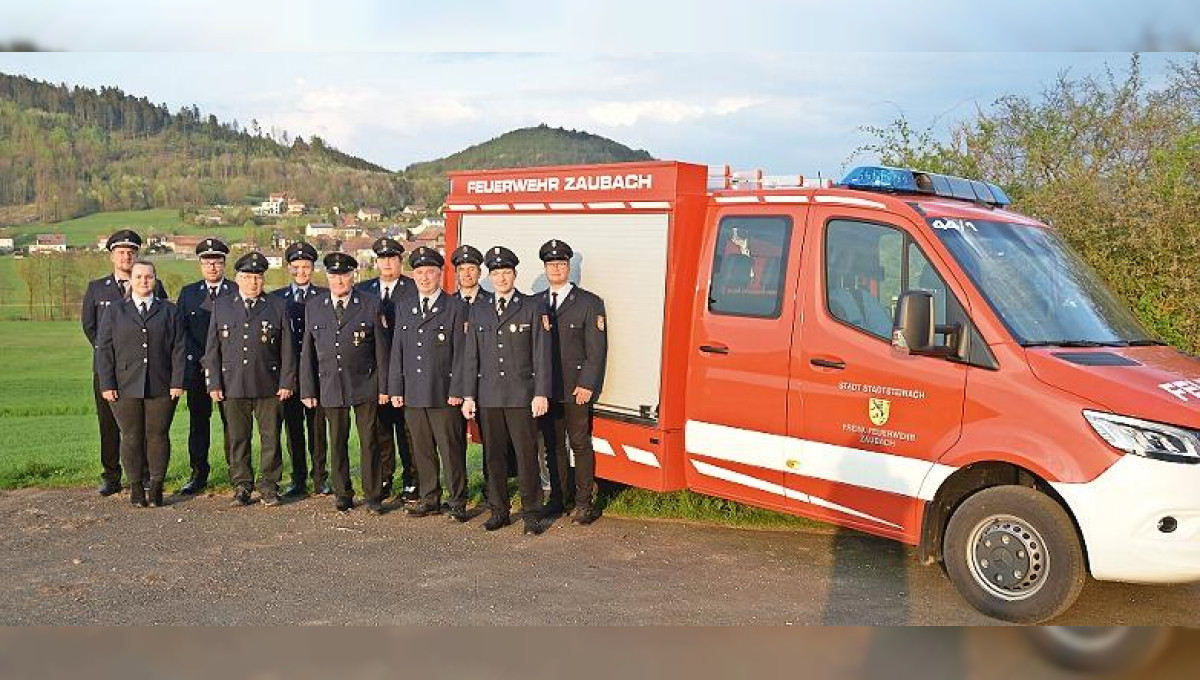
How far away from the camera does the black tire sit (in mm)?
1982

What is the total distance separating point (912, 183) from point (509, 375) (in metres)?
2.87

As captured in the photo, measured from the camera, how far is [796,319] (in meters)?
5.98

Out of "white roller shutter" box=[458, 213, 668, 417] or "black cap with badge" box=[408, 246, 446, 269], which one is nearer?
"white roller shutter" box=[458, 213, 668, 417]

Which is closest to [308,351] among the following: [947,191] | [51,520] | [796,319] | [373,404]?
[373,404]

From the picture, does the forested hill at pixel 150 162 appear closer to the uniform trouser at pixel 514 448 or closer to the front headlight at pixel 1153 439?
the uniform trouser at pixel 514 448

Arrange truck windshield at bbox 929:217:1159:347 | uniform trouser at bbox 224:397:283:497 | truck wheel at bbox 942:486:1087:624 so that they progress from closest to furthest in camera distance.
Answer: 1. truck wheel at bbox 942:486:1087:624
2. truck windshield at bbox 929:217:1159:347
3. uniform trouser at bbox 224:397:283:497

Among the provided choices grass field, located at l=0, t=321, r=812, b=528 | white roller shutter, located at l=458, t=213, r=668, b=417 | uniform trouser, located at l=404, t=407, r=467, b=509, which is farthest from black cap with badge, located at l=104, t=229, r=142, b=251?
white roller shutter, located at l=458, t=213, r=668, b=417

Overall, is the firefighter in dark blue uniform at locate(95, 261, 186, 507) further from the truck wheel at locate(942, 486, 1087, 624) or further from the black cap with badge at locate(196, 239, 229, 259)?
the truck wheel at locate(942, 486, 1087, 624)

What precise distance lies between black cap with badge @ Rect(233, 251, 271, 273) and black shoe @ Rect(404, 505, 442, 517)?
2.20 metres

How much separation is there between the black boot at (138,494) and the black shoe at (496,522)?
2.85 m

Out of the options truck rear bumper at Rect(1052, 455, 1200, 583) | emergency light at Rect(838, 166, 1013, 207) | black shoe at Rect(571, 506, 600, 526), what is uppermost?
emergency light at Rect(838, 166, 1013, 207)

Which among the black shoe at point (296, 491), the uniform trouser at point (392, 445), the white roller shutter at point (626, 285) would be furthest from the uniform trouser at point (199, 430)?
the white roller shutter at point (626, 285)

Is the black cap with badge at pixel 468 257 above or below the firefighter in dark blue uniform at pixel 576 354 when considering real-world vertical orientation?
above

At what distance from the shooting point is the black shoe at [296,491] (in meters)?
8.31
